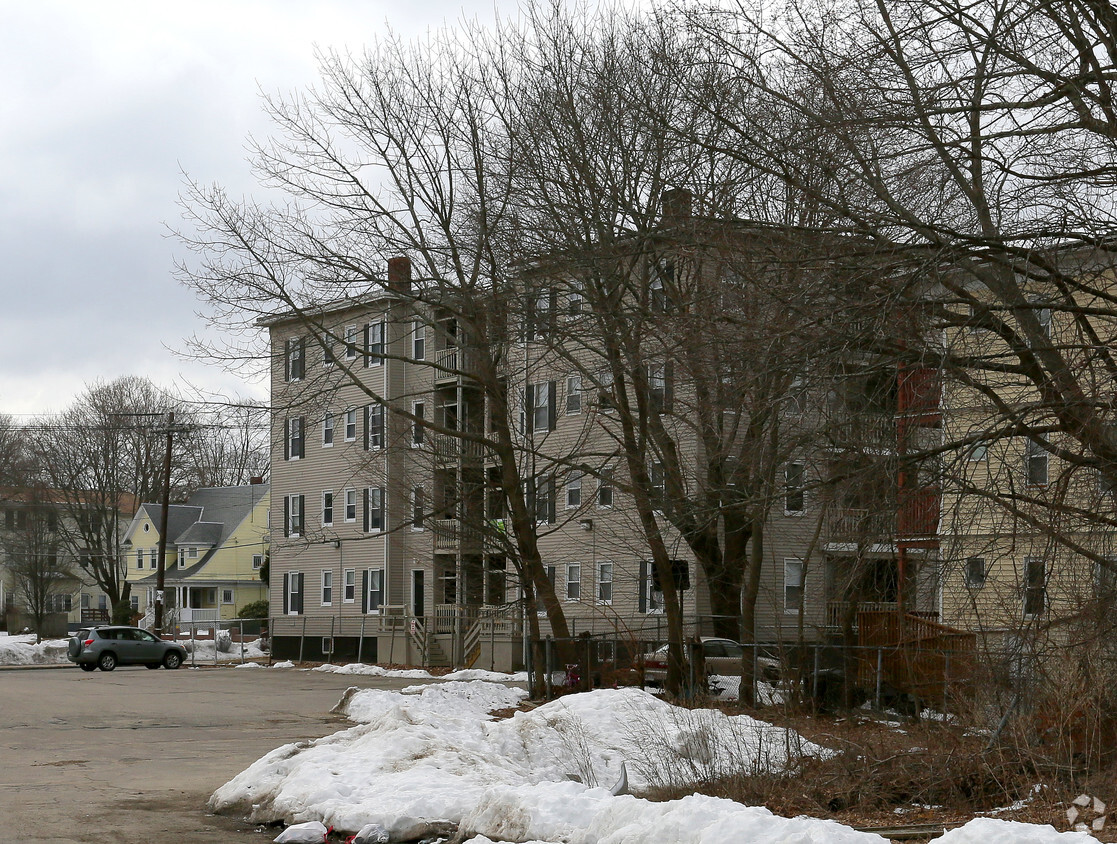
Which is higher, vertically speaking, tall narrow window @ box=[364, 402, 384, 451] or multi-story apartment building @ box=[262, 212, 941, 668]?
tall narrow window @ box=[364, 402, 384, 451]

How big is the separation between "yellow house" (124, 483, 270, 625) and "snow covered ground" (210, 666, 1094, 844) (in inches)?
2286

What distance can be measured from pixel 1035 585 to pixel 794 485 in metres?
2.50

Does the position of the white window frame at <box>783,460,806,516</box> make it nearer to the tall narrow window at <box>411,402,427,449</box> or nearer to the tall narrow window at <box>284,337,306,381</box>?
the tall narrow window at <box>411,402,427,449</box>

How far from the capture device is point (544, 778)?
43.2ft

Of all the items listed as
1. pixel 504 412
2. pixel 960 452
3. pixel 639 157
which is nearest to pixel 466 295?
pixel 504 412

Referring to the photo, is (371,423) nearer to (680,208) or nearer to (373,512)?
(373,512)

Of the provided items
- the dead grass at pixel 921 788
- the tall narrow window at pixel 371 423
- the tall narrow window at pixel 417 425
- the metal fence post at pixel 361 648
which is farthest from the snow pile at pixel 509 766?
the metal fence post at pixel 361 648

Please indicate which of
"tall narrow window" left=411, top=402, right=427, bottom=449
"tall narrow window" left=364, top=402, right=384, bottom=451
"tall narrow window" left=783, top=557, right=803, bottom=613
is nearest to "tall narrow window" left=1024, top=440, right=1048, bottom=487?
"tall narrow window" left=411, top=402, right=427, bottom=449

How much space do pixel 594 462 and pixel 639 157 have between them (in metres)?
11.9

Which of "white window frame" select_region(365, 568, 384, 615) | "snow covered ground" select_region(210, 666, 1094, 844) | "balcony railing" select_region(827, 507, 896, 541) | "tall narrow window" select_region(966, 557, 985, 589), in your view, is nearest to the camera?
"snow covered ground" select_region(210, 666, 1094, 844)

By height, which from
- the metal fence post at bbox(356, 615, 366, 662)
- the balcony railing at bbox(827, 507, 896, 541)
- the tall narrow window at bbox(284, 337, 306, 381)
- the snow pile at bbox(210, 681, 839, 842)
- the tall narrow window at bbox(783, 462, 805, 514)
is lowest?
the metal fence post at bbox(356, 615, 366, 662)

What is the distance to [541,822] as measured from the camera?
9.09 meters

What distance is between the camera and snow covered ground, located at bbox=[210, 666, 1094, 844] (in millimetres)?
7648

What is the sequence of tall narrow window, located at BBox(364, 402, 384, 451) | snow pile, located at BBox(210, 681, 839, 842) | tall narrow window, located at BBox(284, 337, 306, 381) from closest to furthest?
snow pile, located at BBox(210, 681, 839, 842) → tall narrow window, located at BBox(284, 337, 306, 381) → tall narrow window, located at BBox(364, 402, 384, 451)
